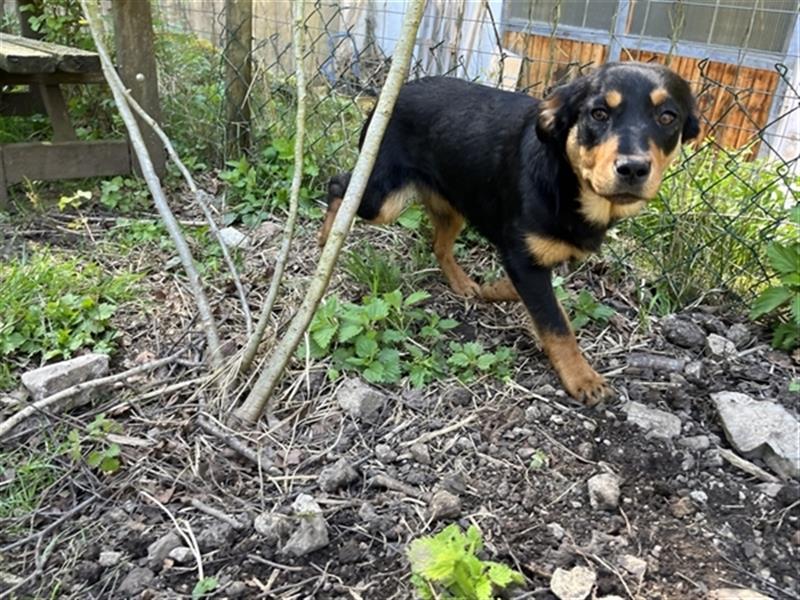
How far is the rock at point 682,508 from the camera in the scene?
6.70 ft

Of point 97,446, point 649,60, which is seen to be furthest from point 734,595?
point 649,60

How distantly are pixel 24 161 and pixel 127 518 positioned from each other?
8.09 ft

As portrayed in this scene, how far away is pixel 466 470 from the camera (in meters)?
2.22

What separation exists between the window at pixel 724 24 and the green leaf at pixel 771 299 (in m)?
2.86

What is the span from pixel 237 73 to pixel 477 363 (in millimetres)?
2516

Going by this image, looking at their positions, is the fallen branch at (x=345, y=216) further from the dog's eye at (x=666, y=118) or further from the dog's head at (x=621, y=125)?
the dog's eye at (x=666, y=118)

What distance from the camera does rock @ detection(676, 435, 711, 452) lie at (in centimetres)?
229

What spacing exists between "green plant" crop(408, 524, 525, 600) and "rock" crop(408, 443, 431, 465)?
Result: 0.54 meters

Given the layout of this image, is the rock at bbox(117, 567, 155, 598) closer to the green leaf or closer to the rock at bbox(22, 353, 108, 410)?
the rock at bbox(22, 353, 108, 410)

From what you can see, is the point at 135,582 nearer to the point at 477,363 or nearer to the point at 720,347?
the point at 477,363

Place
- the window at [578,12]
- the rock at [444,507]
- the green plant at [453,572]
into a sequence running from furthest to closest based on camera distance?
1. the window at [578,12]
2. the rock at [444,507]
3. the green plant at [453,572]

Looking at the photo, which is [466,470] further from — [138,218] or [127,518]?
[138,218]

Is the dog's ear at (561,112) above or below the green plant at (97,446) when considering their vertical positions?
above

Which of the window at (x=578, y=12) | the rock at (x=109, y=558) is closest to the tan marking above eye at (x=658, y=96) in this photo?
the rock at (x=109, y=558)
